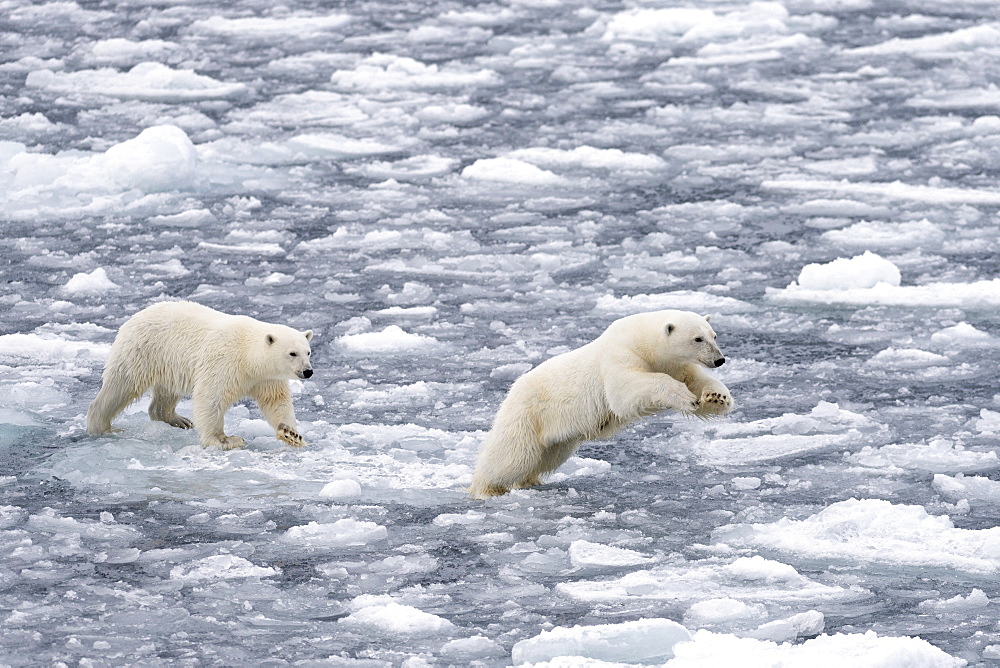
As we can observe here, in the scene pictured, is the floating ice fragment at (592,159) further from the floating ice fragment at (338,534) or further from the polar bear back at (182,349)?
the floating ice fragment at (338,534)

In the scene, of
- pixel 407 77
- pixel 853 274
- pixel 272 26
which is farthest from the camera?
pixel 272 26

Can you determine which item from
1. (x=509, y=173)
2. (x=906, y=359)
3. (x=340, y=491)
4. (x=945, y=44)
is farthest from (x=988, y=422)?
(x=945, y=44)

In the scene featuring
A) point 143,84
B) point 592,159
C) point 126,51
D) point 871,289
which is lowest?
point 871,289

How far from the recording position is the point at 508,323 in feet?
25.0

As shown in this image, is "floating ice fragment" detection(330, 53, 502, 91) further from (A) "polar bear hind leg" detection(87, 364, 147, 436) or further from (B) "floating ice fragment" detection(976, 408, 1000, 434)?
(B) "floating ice fragment" detection(976, 408, 1000, 434)

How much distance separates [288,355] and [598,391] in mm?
1381

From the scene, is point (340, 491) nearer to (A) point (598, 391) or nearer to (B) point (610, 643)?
(A) point (598, 391)

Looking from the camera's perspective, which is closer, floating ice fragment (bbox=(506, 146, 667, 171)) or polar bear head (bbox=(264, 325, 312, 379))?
polar bear head (bbox=(264, 325, 312, 379))

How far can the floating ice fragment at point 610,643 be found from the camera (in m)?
3.84

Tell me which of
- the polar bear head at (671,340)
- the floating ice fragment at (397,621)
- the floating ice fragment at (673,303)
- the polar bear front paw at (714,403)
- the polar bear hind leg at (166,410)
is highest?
the polar bear head at (671,340)

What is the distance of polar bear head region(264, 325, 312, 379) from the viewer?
584cm

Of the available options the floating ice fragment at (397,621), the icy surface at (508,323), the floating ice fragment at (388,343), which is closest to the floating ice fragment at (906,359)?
the icy surface at (508,323)

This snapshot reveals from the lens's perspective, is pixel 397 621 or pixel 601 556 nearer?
pixel 397 621

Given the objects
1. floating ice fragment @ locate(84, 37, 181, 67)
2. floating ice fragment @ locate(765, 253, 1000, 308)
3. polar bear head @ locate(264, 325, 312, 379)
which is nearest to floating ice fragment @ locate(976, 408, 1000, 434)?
floating ice fragment @ locate(765, 253, 1000, 308)
